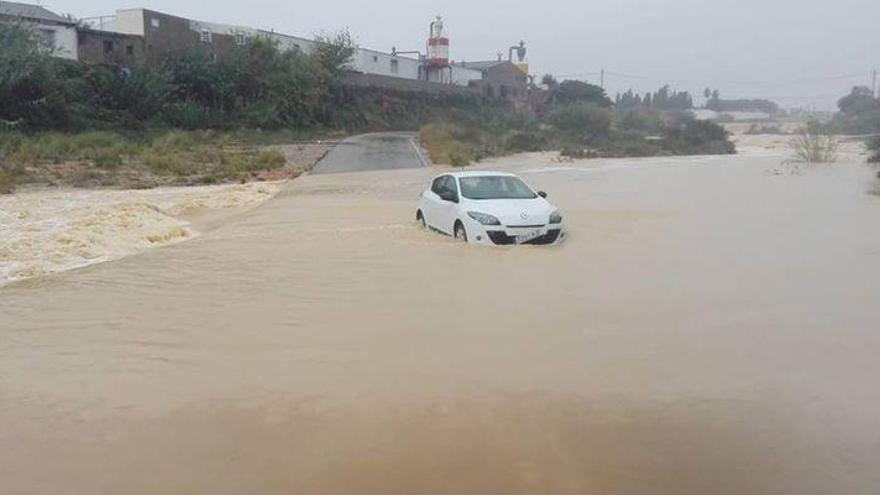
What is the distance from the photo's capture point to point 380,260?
12.1 m

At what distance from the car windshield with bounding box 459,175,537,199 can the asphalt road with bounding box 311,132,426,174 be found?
15003 mm

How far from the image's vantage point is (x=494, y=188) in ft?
46.3

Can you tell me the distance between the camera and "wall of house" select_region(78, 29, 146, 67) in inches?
1564

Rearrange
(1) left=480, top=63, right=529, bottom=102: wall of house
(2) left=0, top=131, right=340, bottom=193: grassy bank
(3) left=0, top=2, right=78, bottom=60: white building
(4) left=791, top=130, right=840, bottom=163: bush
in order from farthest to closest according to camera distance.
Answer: (1) left=480, top=63, right=529, bottom=102: wall of house
(3) left=0, top=2, right=78, bottom=60: white building
(4) left=791, top=130, right=840, bottom=163: bush
(2) left=0, top=131, right=340, bottom=193: grassy bank

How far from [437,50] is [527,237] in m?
60.8

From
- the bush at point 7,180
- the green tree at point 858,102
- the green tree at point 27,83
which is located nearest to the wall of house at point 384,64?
the green tree at point 27,83

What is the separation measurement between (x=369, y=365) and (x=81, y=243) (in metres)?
8.65

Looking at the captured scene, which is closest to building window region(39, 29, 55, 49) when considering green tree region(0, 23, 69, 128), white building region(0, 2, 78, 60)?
white building region(0, 2, 78, 60)

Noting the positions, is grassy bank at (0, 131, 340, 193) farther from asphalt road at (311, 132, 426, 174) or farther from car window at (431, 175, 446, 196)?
car window at (431, 175, 446, 196)

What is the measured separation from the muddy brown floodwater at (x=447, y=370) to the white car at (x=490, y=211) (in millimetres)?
375

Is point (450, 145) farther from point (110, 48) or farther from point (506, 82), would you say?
point (506, 82)

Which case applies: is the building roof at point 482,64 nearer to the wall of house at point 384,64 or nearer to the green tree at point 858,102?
the wall of house at point 384,64

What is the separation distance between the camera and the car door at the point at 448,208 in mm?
13562

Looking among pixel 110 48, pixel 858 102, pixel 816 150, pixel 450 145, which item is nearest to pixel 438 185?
pixel 450 145
